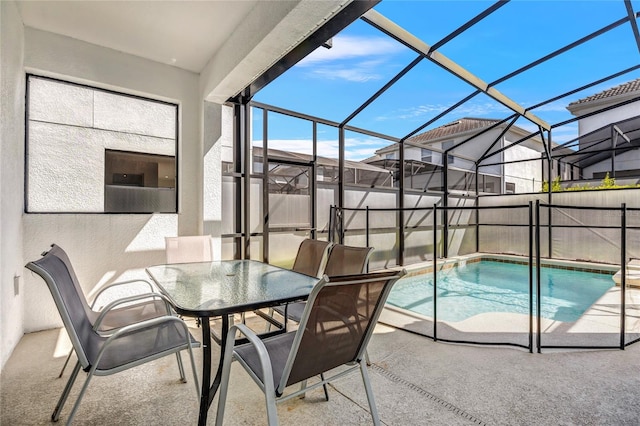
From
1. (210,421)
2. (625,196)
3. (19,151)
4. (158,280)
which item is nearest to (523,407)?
(210,421)

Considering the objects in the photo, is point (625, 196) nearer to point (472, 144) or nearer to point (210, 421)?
point (472, 144)

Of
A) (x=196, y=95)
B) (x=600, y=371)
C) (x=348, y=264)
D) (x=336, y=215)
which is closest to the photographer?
(x=600, y=371)

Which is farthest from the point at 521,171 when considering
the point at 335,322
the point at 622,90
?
the point at 335,322

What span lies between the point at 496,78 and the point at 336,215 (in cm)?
329

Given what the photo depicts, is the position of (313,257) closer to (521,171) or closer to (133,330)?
(133,330)

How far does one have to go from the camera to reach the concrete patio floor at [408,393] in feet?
5.72

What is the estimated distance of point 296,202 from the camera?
4.68 m

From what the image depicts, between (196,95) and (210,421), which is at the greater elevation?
(196,95)

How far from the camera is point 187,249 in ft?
10.6

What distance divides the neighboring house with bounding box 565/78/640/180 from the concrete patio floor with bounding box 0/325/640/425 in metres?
6.31

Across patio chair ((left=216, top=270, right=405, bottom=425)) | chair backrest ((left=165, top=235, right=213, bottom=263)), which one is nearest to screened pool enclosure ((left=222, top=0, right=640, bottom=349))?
chair backrest ((left=165, top=235, right=213, bottom=263))

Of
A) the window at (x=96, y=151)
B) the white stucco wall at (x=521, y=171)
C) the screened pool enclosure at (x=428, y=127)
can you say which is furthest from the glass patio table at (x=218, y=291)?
the white stucco wall at (x=521, y=171)

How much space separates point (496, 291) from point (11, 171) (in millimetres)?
7047

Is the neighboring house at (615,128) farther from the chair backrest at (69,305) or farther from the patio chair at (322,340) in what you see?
the chair backrest at (69,305)
